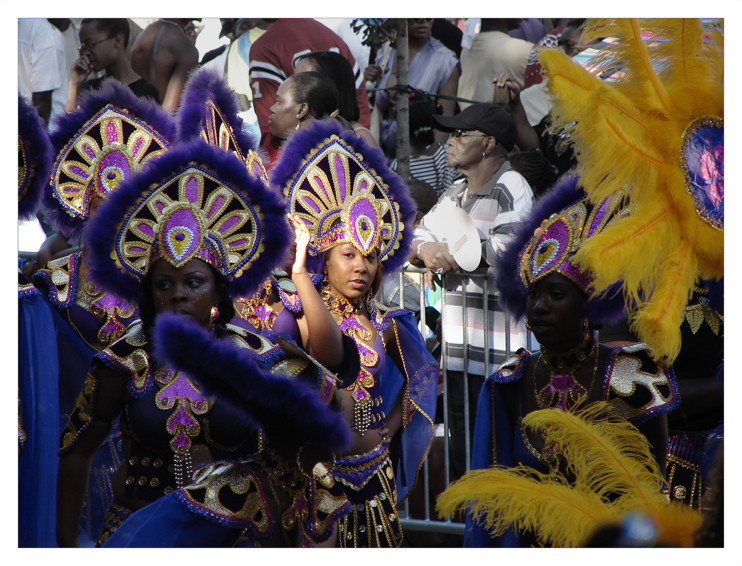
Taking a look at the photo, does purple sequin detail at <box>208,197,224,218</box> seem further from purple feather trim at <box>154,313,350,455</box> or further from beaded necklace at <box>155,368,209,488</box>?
purple feather trim at <box>154,313,350,455</box>

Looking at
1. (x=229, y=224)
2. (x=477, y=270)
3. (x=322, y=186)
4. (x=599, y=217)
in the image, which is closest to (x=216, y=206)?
(x=229, y=224)

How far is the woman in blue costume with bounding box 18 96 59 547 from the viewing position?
3295 millimetres

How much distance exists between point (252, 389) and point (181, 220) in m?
0.89

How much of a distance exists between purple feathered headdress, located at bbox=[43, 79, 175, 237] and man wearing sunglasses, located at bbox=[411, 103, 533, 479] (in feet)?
4.88

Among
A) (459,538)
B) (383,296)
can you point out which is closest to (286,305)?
(383,296)

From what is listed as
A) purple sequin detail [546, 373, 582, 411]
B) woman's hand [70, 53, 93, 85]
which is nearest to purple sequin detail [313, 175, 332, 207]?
purple sequin detail [546, 373, 582, 411]

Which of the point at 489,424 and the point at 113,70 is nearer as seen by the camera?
the point at 489,424

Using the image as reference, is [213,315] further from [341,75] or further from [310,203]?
[341,75]

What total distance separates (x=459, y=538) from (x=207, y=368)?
8.10ft

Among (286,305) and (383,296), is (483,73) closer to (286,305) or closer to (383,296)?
(383,296)

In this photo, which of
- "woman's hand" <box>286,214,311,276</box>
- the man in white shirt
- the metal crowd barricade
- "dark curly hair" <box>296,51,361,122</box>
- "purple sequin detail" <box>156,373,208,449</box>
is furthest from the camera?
"dark curly hair" <box>296,51,361,122</box>

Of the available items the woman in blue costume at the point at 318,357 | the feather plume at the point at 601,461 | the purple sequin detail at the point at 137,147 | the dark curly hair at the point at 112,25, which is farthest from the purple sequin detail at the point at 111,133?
the feather plume at the point at 601,461

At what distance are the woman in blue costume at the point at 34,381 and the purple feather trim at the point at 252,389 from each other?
106 centimetres

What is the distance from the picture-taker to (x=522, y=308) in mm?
3674
